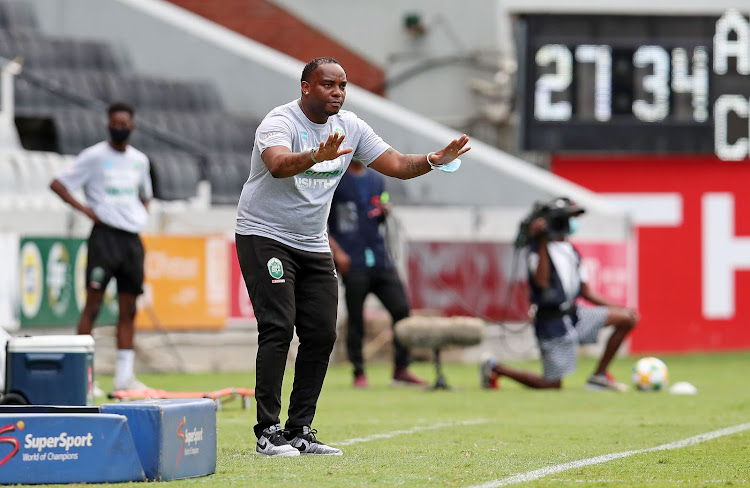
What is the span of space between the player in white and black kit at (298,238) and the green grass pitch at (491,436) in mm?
288

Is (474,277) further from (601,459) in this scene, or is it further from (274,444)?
(274,444)

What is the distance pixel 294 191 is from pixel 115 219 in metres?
4.64

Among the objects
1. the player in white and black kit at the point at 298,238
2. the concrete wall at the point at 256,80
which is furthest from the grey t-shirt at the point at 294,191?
the concrete wall at the point at 256,80

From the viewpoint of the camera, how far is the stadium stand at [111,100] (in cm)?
1842

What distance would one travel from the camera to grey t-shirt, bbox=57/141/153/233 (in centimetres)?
1107

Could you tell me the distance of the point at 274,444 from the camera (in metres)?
6.66

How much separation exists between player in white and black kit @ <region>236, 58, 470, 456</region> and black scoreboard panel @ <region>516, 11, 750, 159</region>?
12.9 metres

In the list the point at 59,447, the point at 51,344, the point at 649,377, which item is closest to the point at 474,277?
the point at 649,377

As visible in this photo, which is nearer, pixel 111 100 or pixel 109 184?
pixel 109 184

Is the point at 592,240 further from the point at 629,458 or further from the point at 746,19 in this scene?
the point at 629,458

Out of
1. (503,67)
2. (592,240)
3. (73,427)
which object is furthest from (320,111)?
(503,67)

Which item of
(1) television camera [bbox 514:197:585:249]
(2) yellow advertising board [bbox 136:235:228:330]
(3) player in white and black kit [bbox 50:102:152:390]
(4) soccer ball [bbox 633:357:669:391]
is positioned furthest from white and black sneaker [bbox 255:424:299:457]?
(2) yellow advertising board [bbox 136:235:228:330]

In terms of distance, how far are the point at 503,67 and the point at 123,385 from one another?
13.5 meters

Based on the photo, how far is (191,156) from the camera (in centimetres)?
1892
